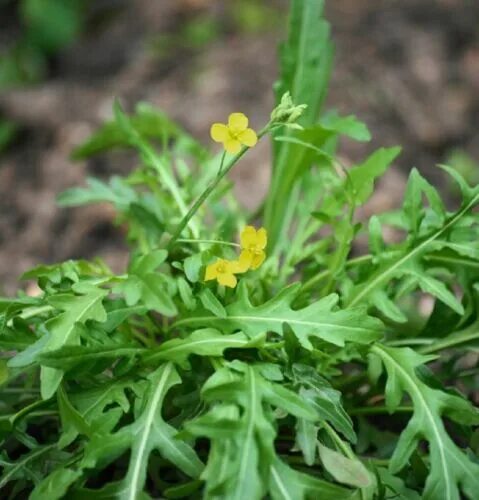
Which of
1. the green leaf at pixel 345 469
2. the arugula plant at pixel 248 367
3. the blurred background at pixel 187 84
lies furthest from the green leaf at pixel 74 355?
the blurred background at pixel 187 84

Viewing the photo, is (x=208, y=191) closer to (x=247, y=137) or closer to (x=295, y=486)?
(x=247, y=137)

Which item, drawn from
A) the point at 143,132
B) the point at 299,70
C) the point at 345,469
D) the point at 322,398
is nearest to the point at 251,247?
the point at 322,398

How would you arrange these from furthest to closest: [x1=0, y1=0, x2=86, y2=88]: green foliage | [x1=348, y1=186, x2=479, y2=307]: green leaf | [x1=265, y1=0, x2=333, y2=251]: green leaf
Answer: [x1=0, y1=0, x2=86, y2=88]: green foliage → [x1=265, y1=0, x2=333, y2=251]: green leaf → [x1=348, y1=186, x2=479, y2=307]: green leaf

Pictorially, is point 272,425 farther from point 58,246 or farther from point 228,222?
point 58,246

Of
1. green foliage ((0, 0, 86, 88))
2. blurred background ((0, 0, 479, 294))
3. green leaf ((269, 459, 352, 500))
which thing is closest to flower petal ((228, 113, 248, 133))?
green leaf ((269, 459, 352, 500))

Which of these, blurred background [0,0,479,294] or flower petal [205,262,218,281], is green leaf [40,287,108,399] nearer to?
flower petal [205,262,218,281]

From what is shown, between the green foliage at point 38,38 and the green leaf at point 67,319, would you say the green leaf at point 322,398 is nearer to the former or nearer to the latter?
the green leaf at point 67,319
